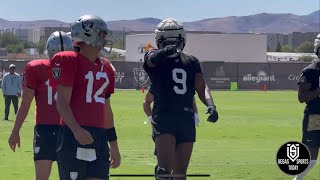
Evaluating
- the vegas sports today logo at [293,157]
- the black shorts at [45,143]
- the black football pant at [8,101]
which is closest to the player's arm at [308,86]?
the vegas sports today logo at [293,157]

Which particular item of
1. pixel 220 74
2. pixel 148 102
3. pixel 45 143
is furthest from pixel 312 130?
pixel 220 74

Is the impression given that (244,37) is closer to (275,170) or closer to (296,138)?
(296,138)

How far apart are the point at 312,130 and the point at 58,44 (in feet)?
13.2

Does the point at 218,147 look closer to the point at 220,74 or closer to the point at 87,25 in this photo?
the point at 87,25

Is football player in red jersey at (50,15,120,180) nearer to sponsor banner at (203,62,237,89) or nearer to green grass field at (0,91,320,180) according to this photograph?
green grass field at (0,91,320,180)

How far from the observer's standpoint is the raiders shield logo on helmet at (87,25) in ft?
24.9

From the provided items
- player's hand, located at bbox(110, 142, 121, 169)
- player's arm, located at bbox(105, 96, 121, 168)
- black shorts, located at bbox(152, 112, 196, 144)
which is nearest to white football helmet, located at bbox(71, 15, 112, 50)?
player's arm, located at bbox(105, 96, 121, 168)

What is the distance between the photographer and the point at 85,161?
24.5ft

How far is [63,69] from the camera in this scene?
736cm

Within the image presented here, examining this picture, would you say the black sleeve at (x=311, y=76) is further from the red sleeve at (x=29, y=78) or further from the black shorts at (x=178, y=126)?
the red sleeve at (x=29, y=78)

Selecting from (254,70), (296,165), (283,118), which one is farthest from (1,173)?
(254,70)

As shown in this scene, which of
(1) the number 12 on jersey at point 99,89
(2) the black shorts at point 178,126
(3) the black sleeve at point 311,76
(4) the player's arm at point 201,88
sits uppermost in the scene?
(1) the number 12 on jersey at point 99,89

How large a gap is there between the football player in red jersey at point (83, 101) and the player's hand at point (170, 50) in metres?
1.32

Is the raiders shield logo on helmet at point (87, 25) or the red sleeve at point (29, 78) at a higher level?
the raiders shield logo on helmet at point (87, 25)
